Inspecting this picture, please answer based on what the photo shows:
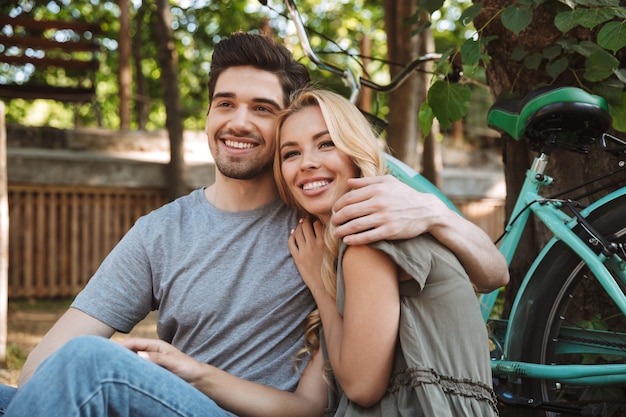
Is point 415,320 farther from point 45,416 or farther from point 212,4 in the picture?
point 212,4

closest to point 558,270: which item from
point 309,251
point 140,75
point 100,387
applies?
point 309,251

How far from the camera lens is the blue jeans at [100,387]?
160cm

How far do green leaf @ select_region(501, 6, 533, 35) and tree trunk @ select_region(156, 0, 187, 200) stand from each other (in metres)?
5.97

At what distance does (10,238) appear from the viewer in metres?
8.06

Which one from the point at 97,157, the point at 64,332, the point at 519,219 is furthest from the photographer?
the point at 97,157

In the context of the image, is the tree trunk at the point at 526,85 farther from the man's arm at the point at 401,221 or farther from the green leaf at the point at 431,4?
the man's arm at the point at 401,221

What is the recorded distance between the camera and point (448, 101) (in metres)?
2.72

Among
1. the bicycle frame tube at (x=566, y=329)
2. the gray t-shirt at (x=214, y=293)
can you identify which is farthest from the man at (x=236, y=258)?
the bicycle frame tube at (x=566, y=329)

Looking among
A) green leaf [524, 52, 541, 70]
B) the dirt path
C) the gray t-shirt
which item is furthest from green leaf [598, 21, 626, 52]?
the dirt path

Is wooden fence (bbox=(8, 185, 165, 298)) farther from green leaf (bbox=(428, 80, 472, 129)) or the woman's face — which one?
the woman's face

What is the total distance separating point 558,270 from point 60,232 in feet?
22.8

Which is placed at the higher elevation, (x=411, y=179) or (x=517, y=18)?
(x=517, y=18)

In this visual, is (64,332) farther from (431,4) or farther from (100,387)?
(431,4)

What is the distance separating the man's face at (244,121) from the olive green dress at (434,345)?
60cm
